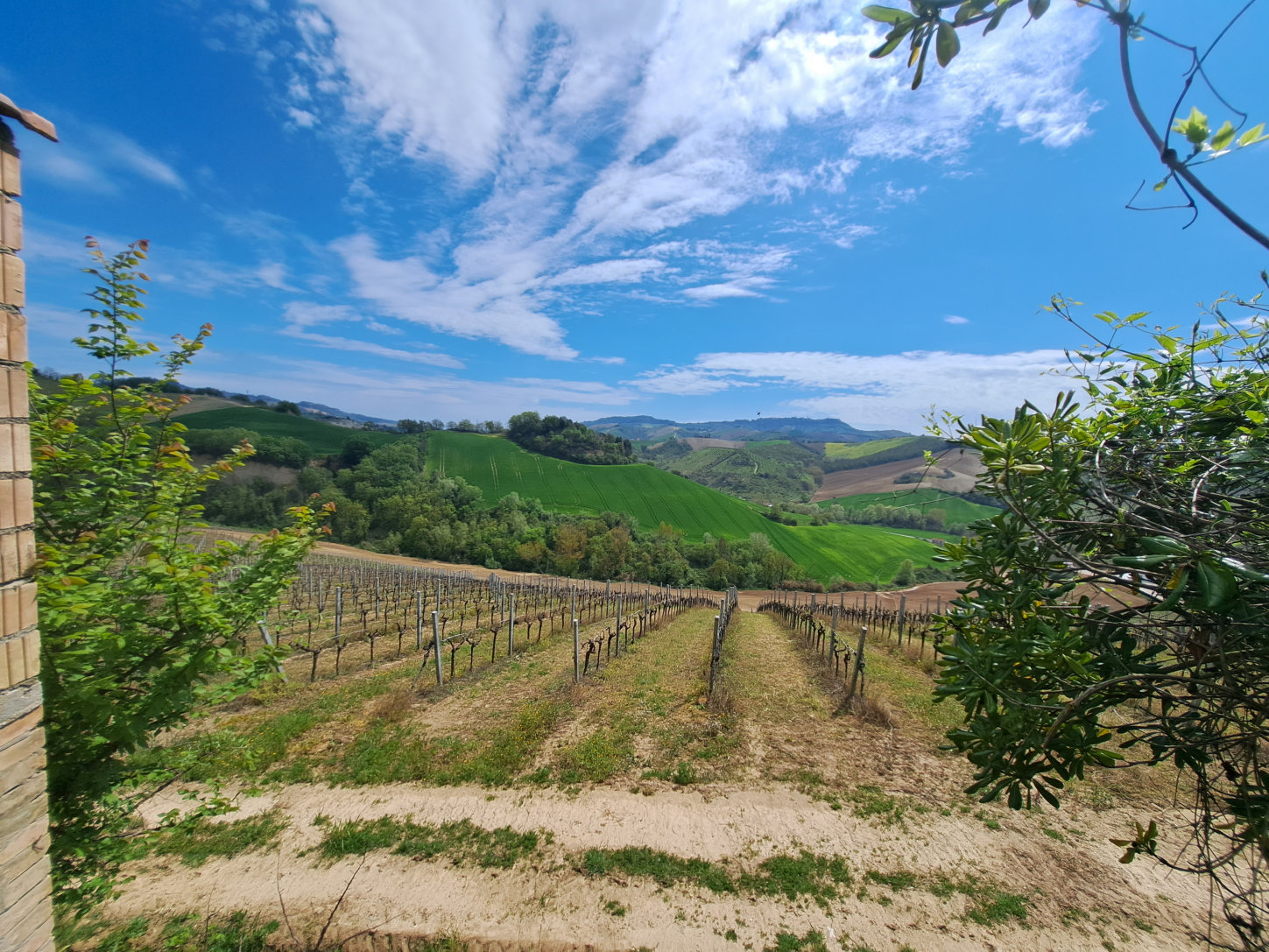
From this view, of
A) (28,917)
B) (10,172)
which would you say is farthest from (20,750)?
(10,172)

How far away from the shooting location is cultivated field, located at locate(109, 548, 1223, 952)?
504cm

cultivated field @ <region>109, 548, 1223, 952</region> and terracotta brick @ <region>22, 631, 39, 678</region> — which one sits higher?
terracotta brick @ <region>22, 631, 39, 678</region>

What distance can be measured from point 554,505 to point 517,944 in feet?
195

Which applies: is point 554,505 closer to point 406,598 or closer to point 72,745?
point 406,598

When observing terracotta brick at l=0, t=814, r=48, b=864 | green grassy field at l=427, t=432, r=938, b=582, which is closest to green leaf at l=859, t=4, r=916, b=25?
terracotta brick at l=0, t=814, r=48, b=864

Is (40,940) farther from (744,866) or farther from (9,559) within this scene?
(744,866)

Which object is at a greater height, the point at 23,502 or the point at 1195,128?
the point at 1195,128

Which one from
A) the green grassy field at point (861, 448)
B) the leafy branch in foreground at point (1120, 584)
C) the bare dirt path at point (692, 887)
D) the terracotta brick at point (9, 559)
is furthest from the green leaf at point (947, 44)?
the green grassy field at point (861, 448)

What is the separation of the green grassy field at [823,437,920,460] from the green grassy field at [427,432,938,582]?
6487 cm

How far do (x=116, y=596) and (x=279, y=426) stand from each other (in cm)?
8577

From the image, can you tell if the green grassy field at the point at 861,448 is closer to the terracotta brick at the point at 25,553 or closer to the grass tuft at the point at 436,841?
the grass tuft at the point at 436,841

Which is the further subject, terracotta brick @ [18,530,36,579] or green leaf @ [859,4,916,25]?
terracotta brick @ [18,530,36,579]

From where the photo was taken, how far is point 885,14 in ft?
5.23

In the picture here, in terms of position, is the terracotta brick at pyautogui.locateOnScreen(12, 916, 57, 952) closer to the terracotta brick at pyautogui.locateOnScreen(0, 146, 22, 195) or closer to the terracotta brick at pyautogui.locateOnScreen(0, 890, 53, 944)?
the terracotta brick at pyautogui.locateOnScreen(0, 890, 53, 944)
